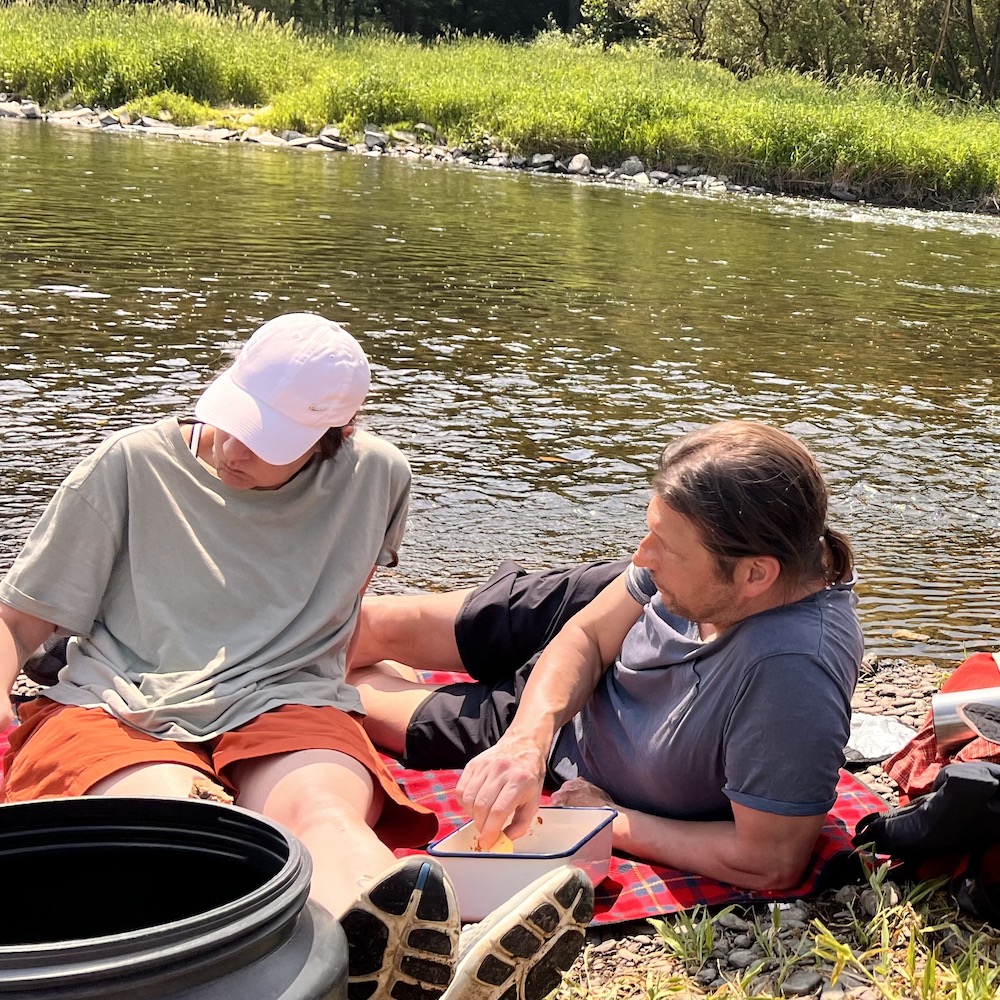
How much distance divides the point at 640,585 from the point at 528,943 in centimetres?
133

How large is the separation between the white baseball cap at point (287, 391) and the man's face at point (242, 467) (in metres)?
0.04

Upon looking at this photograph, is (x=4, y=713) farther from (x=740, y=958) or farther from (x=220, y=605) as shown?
(x=740, y=958)

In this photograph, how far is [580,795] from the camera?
3.07 m

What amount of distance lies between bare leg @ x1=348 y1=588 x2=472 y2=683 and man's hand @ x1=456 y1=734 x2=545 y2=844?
1004 mm

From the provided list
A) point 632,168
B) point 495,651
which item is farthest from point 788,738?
point 632,168

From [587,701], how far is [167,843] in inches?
58.9

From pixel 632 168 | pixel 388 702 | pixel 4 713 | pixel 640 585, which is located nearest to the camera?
pixel 4 713

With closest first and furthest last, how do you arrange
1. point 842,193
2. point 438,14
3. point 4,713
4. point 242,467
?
point 4,713 < point 242,467 < point 842,193 < point 438,14

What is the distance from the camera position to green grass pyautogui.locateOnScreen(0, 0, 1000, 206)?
22.6 metres

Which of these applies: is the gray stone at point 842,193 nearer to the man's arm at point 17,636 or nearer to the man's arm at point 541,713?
the man's arm at point 541,713

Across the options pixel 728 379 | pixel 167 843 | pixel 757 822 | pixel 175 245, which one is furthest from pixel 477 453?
pixel 175 245

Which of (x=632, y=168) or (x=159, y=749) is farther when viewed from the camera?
(x=632, y=168)

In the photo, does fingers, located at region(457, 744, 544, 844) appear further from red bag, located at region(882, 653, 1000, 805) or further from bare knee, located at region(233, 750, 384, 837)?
red bag, located at region(882, 653, 1000, 805)

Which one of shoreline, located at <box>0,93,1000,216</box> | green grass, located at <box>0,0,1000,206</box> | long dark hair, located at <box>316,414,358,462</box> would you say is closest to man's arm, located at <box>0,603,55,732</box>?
long dark hair, located at <box>316,414,358,462</box>
